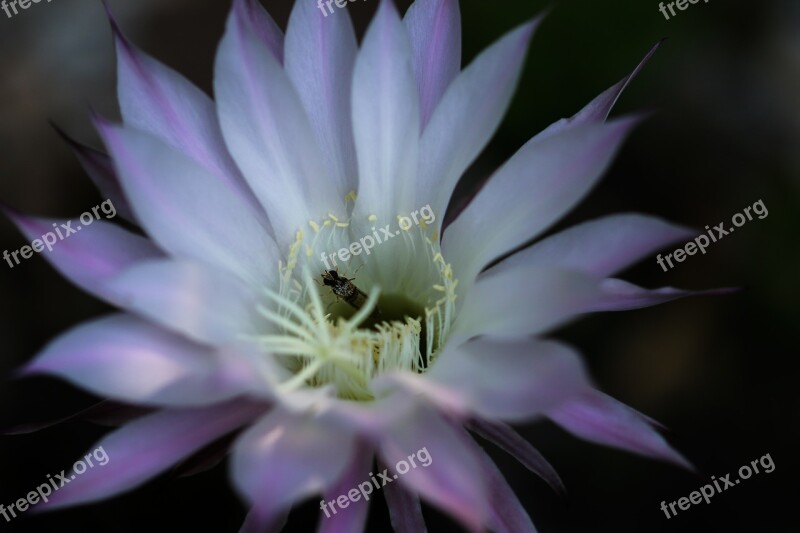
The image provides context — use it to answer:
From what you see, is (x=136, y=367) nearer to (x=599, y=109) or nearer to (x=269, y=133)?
(x=269, y=133)

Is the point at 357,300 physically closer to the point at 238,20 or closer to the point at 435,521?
the point at 238,20

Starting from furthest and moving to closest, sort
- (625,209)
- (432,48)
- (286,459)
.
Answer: (625,209)
(432,48)
(286,459)

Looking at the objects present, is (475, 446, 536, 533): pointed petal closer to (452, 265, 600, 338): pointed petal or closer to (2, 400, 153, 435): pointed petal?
(452, 265, 600, 338): pointed petal

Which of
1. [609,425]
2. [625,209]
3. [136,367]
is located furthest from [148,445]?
[625,209]

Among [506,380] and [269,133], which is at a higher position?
[269,133]

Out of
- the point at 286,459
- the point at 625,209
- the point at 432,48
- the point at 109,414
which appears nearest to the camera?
the point at 286,459

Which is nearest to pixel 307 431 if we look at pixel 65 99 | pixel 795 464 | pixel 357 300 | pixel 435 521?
pixel 357 300

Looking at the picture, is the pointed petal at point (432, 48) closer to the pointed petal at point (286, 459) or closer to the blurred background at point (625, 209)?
the pointed petal at point (286, 459)

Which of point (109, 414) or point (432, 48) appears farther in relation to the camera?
point (432, 48)
